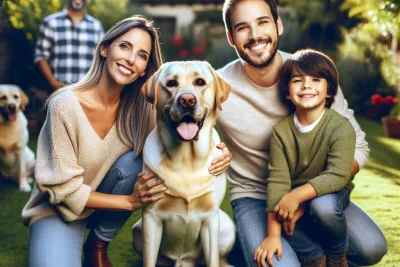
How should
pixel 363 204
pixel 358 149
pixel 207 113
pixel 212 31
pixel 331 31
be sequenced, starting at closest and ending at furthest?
pixel 207 113 < pixel 358 149 < pixel 363 204 < pixel 331 31 < pixel 212 31

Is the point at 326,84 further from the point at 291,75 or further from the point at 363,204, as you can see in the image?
the point at 363,204

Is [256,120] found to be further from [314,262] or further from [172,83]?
[314,262]

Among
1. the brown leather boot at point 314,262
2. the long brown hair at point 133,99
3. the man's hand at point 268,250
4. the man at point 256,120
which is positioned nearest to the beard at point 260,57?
the man at point 256,120

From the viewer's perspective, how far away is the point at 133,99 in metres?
2.75

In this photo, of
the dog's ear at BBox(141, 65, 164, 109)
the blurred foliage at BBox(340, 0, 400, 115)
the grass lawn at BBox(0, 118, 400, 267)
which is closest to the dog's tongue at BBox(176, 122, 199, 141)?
the dog's ear at BBox(141, 65, 164, 109)

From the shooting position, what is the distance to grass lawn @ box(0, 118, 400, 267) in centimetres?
307

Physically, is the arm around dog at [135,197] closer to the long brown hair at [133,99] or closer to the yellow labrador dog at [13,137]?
the long brown hair at [133,99]

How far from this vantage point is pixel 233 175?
296cm

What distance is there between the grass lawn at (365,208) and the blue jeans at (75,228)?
1.07ft

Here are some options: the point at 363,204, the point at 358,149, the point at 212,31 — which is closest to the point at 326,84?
the point at 358,149

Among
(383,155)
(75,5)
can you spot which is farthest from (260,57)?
(383,155)

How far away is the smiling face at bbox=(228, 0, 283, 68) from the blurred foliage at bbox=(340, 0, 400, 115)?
2791 mm

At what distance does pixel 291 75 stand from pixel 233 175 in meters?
0.66

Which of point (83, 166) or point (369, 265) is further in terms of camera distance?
point (369, 265)
